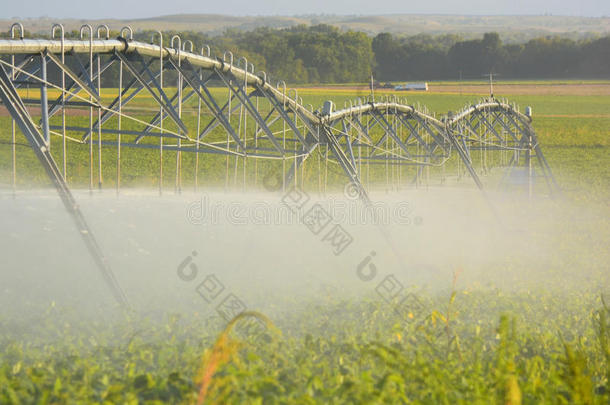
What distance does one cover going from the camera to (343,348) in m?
5.97

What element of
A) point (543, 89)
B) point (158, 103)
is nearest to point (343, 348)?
point (158, 103)

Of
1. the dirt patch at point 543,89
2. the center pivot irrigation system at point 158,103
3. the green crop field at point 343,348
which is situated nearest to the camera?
the green crop field at point 343,348

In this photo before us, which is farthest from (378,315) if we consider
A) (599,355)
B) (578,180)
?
(578,180)

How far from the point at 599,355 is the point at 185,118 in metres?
44.1

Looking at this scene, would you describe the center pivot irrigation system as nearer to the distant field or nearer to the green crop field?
the green crop field

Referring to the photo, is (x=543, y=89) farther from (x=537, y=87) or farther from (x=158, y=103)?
(x=158, y=103)

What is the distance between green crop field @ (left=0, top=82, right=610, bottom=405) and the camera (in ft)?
14.3

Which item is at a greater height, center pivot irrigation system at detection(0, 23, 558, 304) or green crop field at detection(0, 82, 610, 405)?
center pivot irrigation system at detection(0, 23, 558, 304)

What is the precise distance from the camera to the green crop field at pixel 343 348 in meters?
4.37

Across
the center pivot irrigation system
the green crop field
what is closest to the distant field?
the center pivot irrigation system

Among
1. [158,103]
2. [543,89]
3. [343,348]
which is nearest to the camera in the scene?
[343,348]

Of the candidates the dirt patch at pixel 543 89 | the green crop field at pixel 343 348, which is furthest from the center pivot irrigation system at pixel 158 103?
the dirt patch at pixel 543 89

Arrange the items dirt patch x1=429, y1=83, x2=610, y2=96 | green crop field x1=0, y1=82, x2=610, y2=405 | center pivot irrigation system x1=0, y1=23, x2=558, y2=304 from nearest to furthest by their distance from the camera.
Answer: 1. green crop field x1=0, y1=82, x2=610, y2=405
2. center pivot irrigation system x1=0, y1=23, x2=558, y2=304
3. dirt patch x1=429, y1=83, x2=610, y2=96

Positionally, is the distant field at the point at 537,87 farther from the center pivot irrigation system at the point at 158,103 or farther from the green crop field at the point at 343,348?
the green crop field at the point at 343,348
